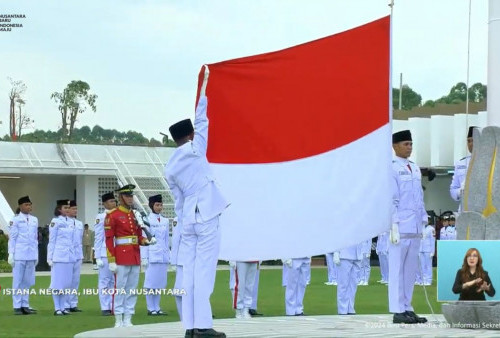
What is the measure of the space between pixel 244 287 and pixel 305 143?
17.2 feet

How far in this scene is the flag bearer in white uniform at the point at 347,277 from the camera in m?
16.0

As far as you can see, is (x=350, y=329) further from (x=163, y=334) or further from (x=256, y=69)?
(x=256, y=69)

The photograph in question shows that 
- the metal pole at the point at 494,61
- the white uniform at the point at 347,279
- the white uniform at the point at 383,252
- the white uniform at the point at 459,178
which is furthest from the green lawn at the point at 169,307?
the metal pole at the point at 494,61

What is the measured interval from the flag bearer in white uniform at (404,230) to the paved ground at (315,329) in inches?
9.1

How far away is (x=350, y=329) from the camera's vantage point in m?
10.9

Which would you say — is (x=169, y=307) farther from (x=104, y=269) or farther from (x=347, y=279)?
(x=347, y=279)

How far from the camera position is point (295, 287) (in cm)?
1608

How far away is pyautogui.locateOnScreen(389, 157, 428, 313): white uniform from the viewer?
11.3 m

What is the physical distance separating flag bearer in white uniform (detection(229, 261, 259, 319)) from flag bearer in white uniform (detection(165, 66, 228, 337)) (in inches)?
206

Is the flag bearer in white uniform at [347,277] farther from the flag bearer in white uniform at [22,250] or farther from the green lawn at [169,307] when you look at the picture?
the flag bearer in white uniform at [22,250]

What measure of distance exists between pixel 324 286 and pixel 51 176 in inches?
802

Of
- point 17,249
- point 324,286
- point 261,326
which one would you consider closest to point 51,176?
point 324,286

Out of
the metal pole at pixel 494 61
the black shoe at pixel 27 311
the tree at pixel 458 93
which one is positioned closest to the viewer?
the metal pole at pixel 494 61

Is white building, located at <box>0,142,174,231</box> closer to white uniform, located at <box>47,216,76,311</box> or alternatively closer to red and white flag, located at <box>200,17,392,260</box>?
white uniform, located at <box>47,216,76,311</box>
